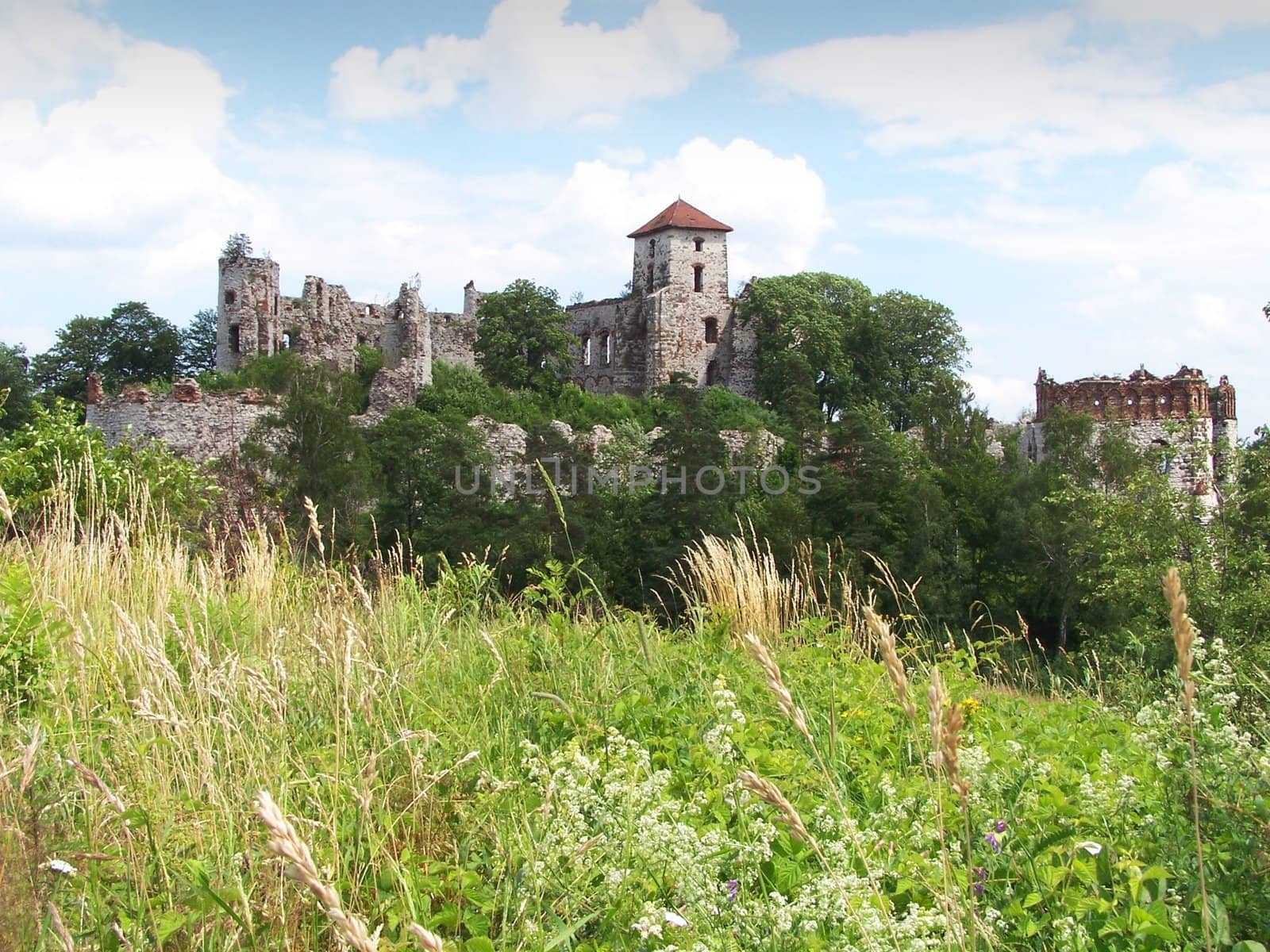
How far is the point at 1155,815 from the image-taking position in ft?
10.4

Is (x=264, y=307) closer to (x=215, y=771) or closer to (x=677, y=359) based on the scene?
(x=677, y=359)

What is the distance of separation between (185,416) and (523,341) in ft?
41.1

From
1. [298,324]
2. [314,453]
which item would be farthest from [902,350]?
[314,453]

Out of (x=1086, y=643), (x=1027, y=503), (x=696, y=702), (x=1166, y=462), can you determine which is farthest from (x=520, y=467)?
(x=696, y=702)

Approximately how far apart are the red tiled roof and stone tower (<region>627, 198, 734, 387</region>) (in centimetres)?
3

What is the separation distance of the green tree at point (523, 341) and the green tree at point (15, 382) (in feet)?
49.2

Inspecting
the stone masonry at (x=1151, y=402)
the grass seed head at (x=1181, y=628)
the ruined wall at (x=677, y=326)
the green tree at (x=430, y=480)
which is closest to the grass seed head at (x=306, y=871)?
the grass seed head at (x=1181, y=628)

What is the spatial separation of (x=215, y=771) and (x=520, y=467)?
2417 centimetres

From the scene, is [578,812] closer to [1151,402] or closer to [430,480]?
[430,480]

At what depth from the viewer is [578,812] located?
10.0 feet

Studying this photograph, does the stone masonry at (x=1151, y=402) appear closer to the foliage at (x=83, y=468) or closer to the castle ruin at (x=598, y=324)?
the castle ruin at (x=598, y=324)

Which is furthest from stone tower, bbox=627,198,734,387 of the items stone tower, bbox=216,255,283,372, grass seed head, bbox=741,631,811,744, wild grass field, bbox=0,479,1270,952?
grass seed head, bbox=741,631,811,744

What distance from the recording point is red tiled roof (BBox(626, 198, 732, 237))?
4144 cm

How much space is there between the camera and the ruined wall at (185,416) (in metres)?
26.3
